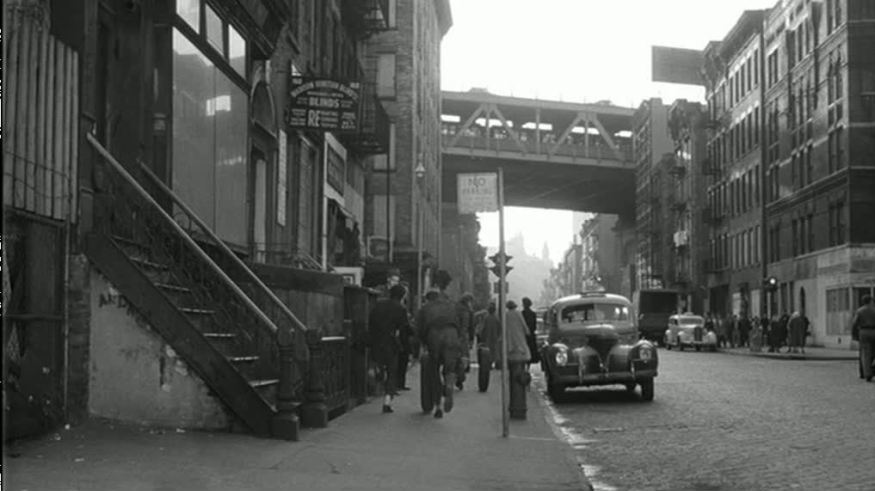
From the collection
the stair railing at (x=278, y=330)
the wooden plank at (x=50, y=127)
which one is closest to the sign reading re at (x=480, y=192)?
the stair railing at (x=278, y=330)

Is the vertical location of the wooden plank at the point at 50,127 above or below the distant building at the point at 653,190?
below

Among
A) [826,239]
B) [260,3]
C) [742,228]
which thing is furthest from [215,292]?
[742,228]

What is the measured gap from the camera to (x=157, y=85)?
45.1ft

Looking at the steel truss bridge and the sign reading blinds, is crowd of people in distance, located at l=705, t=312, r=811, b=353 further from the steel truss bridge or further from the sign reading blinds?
the steel truss bridge

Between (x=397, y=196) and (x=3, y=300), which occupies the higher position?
(x=397, y=196)

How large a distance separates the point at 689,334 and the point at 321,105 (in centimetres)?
3347

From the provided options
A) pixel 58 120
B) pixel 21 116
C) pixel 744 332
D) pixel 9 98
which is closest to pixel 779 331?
pixel 744 332

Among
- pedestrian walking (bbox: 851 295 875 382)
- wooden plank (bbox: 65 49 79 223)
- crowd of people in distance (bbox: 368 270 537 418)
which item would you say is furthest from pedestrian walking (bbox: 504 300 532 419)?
pedestrian walking (bbox: 851 295 875 382)

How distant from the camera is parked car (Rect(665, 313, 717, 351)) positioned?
2045 inches

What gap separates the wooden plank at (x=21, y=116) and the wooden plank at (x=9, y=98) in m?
0.04

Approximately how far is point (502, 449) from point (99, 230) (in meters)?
4.39

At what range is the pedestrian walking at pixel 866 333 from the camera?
24.5 metres

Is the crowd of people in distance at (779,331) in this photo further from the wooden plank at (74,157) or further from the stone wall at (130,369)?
the wooden plank at (74,157)

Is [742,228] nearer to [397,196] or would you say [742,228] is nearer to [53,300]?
[397,196]
